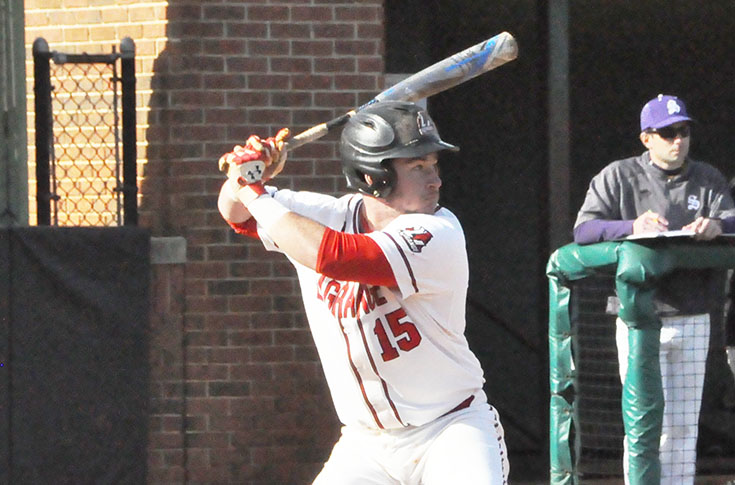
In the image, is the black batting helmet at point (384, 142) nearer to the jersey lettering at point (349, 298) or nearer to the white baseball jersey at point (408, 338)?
the white baseball jersey at point (408, 338)

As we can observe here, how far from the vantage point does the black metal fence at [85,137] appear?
6535mm

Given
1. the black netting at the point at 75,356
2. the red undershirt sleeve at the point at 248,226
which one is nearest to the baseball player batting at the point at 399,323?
the red undershirt sleeve at the point at 248,226

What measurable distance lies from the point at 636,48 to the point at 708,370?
2293 mm

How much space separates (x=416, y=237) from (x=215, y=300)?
9.46 feet


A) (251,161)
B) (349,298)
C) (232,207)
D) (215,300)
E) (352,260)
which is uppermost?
(251,161)

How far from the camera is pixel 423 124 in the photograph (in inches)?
160

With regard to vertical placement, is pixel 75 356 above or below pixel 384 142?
below

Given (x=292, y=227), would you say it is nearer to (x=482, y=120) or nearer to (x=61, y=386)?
(x=61, y=386)

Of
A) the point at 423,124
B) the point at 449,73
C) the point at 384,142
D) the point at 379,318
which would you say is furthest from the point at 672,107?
the point at 379,318

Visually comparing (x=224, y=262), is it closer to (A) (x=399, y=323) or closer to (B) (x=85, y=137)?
(B) (x=85, y=137)

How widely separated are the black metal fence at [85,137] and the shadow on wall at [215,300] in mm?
237

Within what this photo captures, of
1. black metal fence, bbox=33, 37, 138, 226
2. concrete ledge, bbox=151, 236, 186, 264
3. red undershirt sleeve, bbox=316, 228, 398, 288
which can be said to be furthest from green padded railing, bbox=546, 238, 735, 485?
black metal fence, bbox=33, 37, 138, 226

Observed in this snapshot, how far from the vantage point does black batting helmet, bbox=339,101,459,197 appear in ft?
13.2

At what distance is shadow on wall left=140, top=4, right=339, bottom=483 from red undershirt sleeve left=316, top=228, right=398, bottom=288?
2865mm
